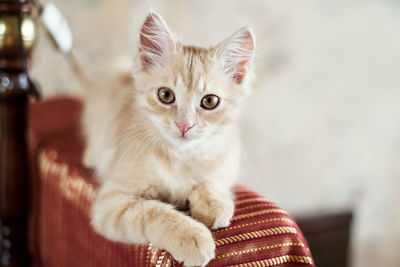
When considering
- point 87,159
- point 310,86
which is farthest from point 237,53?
point 310,86

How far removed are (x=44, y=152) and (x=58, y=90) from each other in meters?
0.58

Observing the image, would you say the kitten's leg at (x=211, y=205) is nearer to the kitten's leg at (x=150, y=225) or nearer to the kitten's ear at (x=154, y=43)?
the kitten's leg at (x=150, y=225)

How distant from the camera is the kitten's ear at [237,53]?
3.23ft

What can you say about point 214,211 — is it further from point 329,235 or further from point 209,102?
point 329,235

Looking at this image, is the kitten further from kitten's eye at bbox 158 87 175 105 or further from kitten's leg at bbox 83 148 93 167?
kitten's leg at bbox 83 148 93 167

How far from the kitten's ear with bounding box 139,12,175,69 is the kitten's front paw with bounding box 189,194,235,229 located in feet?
1.31

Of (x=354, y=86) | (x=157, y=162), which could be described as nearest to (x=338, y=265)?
(x=354, y=86)

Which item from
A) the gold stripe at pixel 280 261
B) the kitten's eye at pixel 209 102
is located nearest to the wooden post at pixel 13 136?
the kitten's eye at pixel 209 102

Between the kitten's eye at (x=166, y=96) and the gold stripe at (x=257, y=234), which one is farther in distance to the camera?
the kitten's eye at (x=166, y=96)

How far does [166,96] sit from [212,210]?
1.08 feet

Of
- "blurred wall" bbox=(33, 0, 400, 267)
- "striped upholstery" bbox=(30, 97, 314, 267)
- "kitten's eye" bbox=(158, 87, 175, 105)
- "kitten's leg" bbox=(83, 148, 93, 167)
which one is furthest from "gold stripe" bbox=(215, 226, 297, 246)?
"blurred wall" bbox=(33, 0, 400, 267)

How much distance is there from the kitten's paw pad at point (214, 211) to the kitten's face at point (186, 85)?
0.17 meters

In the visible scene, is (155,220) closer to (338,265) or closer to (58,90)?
(58,90)

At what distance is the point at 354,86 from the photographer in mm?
2215
